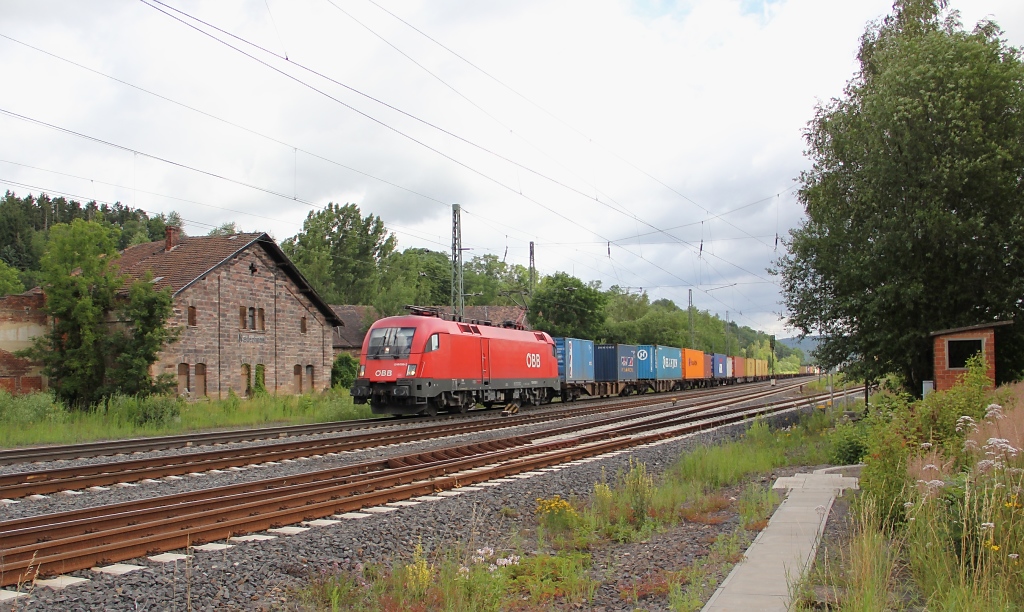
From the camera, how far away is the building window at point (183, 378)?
31.2 m

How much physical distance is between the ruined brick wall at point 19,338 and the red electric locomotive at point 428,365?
12096mm

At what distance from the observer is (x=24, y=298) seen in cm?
A: 2725

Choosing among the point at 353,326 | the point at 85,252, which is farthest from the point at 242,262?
the point at 353,326

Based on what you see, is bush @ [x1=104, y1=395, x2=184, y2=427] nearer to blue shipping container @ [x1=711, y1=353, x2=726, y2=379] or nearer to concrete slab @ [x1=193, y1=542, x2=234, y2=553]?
concrete slab @ [x1=193, y1=542, x2=234, y2=553]

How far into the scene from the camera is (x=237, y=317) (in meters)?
34.5

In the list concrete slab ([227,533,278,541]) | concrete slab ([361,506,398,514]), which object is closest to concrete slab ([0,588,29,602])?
concrete slab ([227,533,278,541])

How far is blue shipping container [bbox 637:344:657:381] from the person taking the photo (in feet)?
145

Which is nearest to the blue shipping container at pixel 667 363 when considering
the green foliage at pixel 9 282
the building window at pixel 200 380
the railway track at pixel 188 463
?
the building window at pixel 200 380

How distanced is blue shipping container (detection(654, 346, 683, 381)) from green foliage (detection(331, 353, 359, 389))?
17804 mm

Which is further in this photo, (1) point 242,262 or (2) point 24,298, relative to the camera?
(1) point 242,262

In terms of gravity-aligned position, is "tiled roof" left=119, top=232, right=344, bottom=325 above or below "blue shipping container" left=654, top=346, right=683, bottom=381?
above

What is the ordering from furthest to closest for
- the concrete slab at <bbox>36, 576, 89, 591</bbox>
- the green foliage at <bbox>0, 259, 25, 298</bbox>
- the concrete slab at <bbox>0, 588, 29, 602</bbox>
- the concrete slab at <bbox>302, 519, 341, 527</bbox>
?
the green foliage at <bbox>0, 259, 25, 298</bbox>
the concrete slab at <bbox>302, 519, 341, 527</bbox>
the concrete slab at <bbox>36, 576, 89, 591</bbox>
the concrete slab at <bbox>0, 588, 29, 602</bbox>

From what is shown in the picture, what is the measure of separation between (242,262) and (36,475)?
81.1 feet

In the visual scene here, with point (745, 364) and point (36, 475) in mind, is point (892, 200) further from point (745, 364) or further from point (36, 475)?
point (745, 364)
